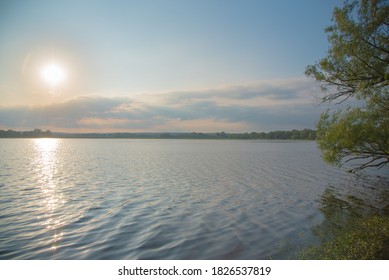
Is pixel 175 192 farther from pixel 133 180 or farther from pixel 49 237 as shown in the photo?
pixel 49 237

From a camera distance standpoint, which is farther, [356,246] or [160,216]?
[160,216]

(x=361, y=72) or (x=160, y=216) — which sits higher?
(x=361, y=72)

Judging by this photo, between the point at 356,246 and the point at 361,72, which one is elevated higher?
the point at 361,72

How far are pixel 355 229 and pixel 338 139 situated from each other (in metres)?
12.0

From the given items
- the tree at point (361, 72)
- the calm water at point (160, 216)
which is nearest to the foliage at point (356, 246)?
the calm water at point (160, 216)

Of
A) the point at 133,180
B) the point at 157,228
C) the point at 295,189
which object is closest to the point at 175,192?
the point at 133,180

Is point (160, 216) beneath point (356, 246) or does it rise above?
beneath

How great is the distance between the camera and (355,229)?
12.8m

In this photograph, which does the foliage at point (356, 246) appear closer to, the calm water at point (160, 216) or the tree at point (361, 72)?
the calm water at point (160, 216)

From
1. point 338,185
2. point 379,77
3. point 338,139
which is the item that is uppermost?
point 379,77

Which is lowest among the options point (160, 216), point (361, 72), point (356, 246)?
point (160, 216)

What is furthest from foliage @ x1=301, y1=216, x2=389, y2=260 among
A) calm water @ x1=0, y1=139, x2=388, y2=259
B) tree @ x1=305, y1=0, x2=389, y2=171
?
tree @ x1=305, y1=0, x2=389, y2=171

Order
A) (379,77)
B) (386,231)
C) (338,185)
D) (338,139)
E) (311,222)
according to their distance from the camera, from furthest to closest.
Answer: (338,185)
(338,139)
(379,77)
(311,222)
(386,231)

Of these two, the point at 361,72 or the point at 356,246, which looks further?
the point at 361,72
